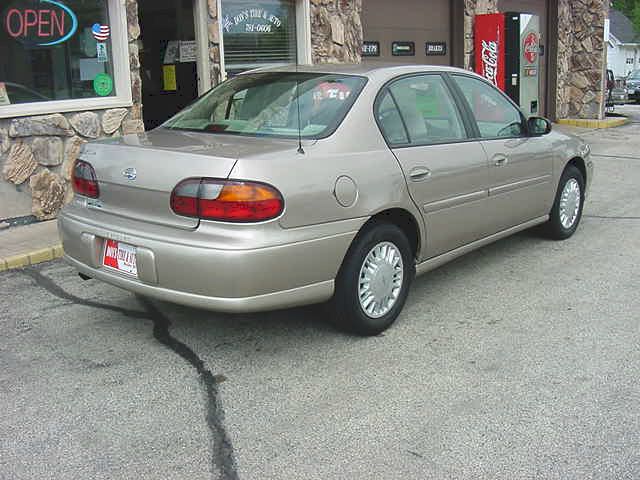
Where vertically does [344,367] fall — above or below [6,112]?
below

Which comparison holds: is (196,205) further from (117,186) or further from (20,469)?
(20,469)

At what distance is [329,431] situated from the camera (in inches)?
133

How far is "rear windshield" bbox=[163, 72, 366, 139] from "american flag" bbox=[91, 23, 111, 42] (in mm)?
3479

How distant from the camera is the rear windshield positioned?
4414 millimetres

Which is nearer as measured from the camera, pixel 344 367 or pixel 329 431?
pixel 329 431

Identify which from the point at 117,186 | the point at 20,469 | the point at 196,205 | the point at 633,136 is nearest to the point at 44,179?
the point at 117,186

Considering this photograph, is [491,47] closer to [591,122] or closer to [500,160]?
[591,122]

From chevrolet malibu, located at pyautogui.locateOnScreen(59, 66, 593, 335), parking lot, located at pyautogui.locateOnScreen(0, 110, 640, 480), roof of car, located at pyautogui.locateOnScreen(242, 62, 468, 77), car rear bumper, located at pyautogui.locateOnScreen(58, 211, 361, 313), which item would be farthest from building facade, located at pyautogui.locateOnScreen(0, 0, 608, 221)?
car rear bumper, located at pyautogui.locateOnScreen(58, 211, 361, 313)

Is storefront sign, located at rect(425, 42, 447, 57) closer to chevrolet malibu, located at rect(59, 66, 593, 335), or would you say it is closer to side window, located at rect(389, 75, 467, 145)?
chevrolet malibu, located at rect(59, 66, 593, 335)

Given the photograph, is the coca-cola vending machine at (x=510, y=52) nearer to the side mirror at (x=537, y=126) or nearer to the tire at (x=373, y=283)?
the side mirror at (x=537, y=126)

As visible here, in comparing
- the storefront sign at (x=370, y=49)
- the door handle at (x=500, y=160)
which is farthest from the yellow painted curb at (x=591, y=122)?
the door handle at (x=500, y=160)

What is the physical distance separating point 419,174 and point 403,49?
29.1ft

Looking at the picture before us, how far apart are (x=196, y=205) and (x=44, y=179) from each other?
4.34 m

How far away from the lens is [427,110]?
497 centimetres
